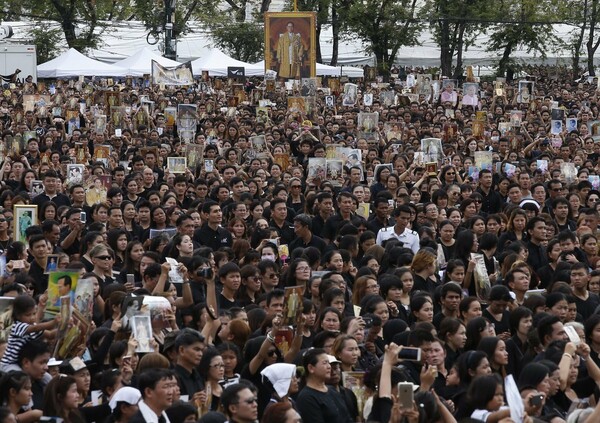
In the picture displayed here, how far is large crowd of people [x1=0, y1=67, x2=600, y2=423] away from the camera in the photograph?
871cm

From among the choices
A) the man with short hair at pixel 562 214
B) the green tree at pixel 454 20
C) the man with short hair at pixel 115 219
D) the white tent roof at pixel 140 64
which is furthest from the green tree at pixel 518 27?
the man with short hair at pixel 115 219

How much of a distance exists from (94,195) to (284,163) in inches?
204

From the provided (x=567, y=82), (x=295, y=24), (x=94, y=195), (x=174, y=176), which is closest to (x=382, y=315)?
(x=94, y=195)

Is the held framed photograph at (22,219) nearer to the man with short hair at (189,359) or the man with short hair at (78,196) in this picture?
the man with short hair at (78,196)

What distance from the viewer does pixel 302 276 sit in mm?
12156

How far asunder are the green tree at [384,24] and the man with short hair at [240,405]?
40.2 metres

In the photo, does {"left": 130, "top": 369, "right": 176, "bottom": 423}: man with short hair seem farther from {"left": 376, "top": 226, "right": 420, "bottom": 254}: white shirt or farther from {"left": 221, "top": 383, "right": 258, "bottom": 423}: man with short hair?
{"left": 376, "top": 226, "right": 420, "bottom": 254}: white shirt

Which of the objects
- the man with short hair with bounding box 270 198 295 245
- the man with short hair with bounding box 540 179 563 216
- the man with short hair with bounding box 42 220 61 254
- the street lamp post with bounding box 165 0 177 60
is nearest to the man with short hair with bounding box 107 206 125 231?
the man with short hair with bounding box 42 220 61 254

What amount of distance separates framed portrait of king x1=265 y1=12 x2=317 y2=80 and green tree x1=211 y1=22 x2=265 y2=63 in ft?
57.8

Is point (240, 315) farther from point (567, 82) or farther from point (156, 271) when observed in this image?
point (567, 82)

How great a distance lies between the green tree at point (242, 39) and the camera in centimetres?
5531

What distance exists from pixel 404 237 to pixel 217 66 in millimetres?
32281

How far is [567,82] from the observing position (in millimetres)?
47875

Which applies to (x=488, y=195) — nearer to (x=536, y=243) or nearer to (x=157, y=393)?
(x=536, y=243)
